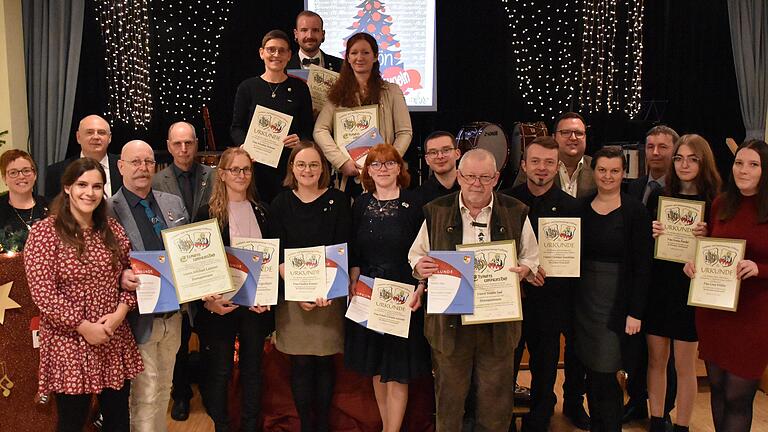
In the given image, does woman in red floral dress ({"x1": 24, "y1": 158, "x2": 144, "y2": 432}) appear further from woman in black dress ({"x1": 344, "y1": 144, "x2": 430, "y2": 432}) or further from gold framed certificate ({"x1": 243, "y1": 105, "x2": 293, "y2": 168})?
woman in black dress ({"x1": 344, "y1": 144, "x2": 430, "y2": 432})

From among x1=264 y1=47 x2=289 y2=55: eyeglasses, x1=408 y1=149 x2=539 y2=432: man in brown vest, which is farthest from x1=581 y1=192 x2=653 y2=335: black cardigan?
x1=264 y1=47 x2=289 y2=55: eyeglasses

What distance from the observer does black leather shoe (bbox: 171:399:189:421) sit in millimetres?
4133

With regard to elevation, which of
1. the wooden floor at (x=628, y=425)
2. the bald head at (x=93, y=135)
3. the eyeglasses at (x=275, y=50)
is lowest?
the wooden floor at (x=628, y=425)

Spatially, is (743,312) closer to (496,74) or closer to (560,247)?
(560,247)

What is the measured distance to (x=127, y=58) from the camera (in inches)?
290

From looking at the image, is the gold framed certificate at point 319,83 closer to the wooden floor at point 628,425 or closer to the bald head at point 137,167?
the bald head at point 137,167

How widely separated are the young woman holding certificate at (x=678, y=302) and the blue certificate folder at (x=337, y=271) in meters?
1.64

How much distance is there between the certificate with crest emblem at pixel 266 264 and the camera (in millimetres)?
3279

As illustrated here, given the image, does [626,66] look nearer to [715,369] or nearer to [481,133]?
[481,133]

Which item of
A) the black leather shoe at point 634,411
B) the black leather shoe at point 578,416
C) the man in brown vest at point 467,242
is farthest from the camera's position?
the black leather shoe at point 634,411

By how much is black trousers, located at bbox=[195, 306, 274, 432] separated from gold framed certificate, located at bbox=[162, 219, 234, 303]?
38 cm

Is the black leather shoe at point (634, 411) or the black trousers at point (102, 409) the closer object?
the black trousers at point (102, 409)

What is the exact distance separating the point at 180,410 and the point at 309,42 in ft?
8.39

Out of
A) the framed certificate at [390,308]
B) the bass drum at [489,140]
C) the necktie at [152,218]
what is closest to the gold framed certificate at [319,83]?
the necktie at [152,218]
